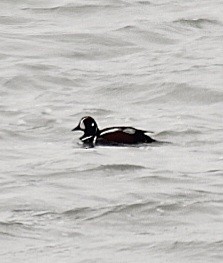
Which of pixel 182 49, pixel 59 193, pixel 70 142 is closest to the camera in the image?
pixel 59 193

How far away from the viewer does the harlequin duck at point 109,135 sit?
11156 mm

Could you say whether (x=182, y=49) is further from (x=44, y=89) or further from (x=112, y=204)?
(x=112, y=204)

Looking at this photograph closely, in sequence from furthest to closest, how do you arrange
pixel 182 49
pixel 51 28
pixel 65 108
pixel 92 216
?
pixel 51 28
pixel 182 49
pixel 65 108
pixel 92 216

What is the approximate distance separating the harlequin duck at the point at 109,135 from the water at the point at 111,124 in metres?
0.07

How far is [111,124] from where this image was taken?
12.0 meters

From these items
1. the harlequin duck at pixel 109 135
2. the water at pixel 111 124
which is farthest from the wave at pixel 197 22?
the harlequin duck at pixel 109 135

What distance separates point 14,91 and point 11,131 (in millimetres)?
1678

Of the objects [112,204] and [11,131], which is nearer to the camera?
[112,204]

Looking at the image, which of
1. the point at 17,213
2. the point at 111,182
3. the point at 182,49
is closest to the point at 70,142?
the point at 111,182

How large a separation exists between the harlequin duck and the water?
70 mm

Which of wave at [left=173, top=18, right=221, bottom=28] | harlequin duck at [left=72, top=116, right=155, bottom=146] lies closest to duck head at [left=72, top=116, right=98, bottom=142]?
harlequin duck at [left=72, top=116, right=155, bottom=146]

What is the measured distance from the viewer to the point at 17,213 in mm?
9203

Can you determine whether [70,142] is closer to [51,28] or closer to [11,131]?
[11,131]

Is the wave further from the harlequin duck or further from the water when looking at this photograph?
the harlequin duck
